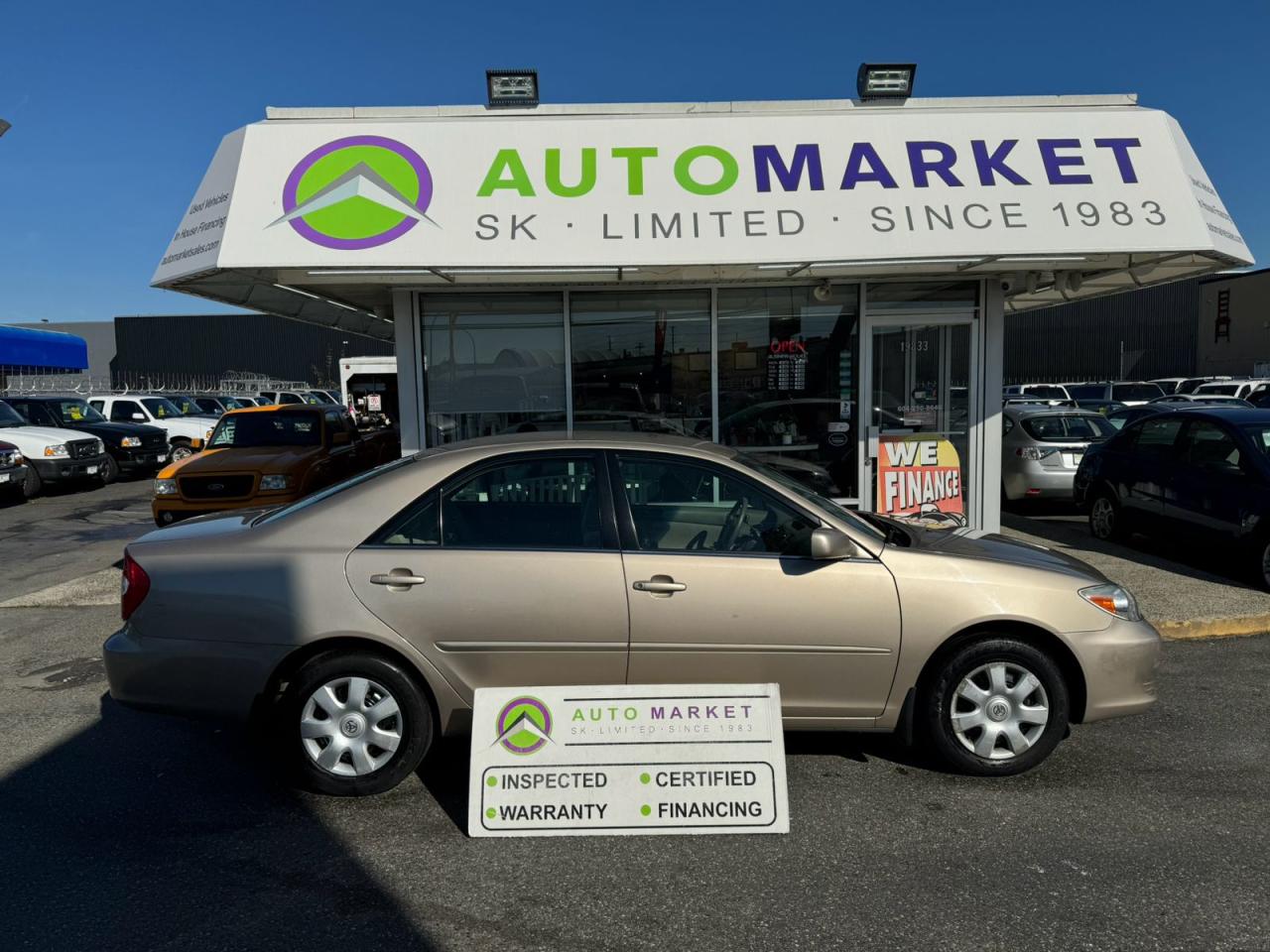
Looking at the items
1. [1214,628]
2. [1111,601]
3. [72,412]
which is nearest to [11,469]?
[72,412]

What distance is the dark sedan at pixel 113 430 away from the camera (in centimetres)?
1778

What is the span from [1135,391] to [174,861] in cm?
3014

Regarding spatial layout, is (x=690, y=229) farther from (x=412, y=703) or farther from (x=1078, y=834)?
(x=1078, y=834)

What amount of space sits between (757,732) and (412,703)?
4.93 feet

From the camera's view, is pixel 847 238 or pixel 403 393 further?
pixel 403 393

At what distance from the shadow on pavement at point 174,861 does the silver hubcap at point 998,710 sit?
2.47m

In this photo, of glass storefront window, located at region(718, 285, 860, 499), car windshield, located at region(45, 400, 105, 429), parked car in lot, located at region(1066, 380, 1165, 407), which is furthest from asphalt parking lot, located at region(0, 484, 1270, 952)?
parked car in lot, located at region(1066, 380, 1165, 407)

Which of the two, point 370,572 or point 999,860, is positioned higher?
point 370,572

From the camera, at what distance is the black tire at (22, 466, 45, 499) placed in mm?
14508

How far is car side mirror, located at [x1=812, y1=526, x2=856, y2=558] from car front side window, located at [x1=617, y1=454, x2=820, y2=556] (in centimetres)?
15

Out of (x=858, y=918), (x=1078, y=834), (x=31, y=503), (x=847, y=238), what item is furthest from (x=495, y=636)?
(x=31, y=503)

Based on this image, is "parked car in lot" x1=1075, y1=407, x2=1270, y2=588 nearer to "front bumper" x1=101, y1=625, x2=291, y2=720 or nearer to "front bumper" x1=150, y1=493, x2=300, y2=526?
"front bumper" x1=101, y1=625, x2=291, y2=720

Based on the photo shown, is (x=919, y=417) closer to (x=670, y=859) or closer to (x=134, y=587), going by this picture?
(x=670, y=859)

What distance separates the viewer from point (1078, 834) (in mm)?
3484
